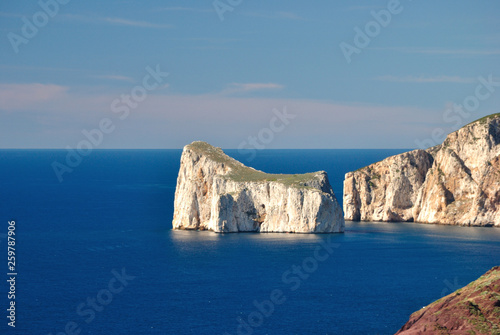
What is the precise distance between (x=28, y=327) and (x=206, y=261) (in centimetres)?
3845

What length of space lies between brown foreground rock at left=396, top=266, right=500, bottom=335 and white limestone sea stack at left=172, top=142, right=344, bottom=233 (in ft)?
224

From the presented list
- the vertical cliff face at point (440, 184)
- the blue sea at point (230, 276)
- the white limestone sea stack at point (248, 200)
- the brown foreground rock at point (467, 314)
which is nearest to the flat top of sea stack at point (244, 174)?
the white limestone sea stack at point (248, 200)

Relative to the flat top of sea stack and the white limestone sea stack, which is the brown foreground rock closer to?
the white limestone sea stack

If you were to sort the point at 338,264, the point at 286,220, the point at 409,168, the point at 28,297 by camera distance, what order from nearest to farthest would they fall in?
1. the point at 28,297
2. the point at 338,264
3. the point at 286,220
4. the point at 409,168

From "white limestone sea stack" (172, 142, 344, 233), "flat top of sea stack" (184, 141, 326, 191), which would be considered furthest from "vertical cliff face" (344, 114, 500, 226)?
"white limestone sea stack" (172, 142, 344, 233)

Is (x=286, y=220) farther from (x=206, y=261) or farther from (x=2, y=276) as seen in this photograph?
(x=2, y=276)

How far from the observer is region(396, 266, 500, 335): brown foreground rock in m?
56.0

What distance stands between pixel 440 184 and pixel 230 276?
196 feet

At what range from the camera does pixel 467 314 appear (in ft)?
188

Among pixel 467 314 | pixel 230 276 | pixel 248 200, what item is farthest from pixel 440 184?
pixel 467 314

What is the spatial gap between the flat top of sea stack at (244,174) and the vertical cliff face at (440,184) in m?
21.6

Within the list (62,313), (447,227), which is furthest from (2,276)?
(447,227)

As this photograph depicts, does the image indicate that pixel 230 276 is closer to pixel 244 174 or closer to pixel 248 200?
pixel 248 200

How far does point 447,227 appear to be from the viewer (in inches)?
5650
